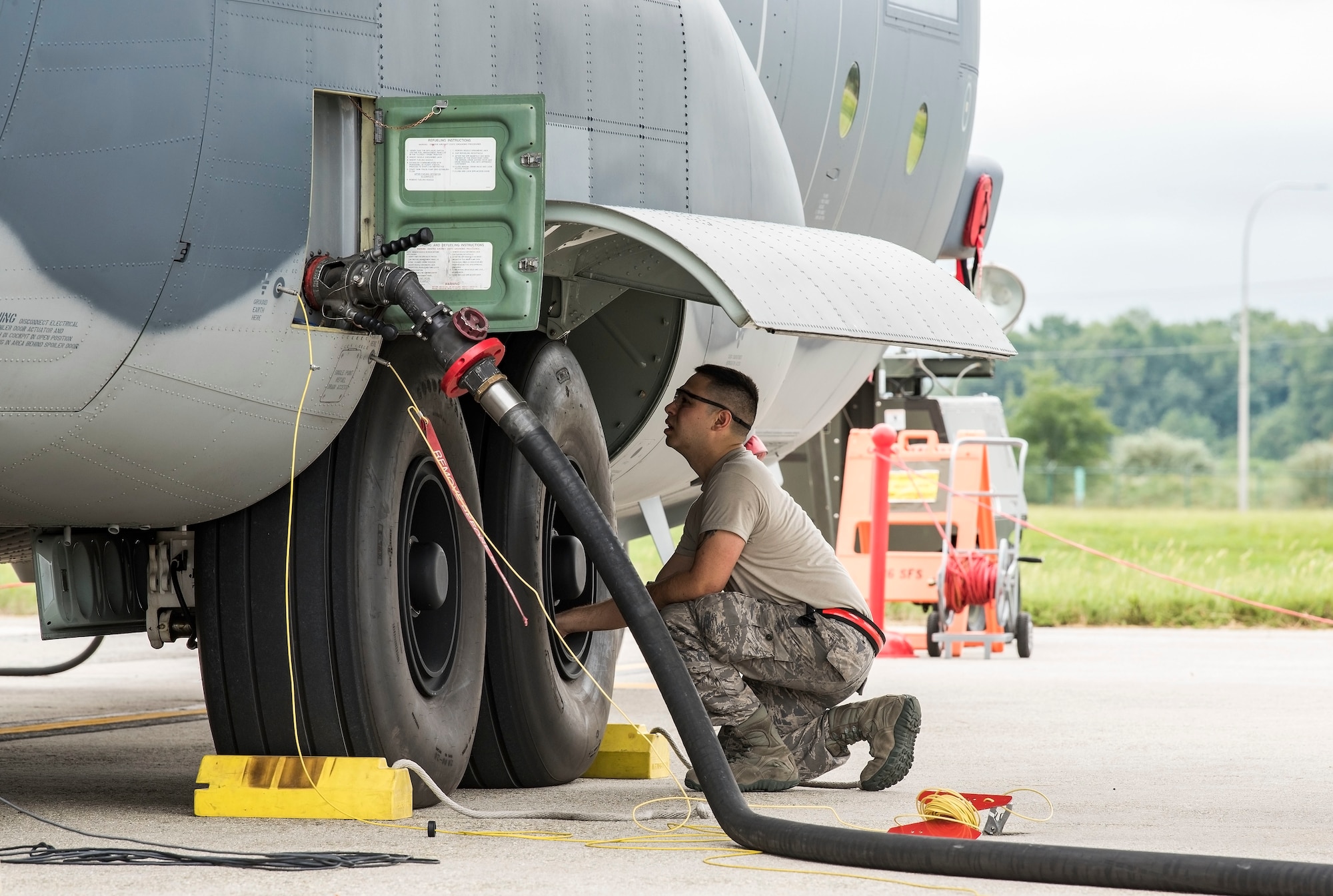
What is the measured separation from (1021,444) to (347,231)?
382 inches

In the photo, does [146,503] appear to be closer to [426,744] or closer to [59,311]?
[59,311]

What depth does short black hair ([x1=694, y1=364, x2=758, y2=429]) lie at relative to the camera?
5.93 meters

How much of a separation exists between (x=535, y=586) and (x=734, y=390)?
2.98ft

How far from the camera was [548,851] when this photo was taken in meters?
4.52

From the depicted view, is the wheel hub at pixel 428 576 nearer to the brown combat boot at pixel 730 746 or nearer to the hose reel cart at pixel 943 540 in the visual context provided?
the brown combat boot at pixel 730 746

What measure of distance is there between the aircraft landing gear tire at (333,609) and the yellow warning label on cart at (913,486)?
30.6ft

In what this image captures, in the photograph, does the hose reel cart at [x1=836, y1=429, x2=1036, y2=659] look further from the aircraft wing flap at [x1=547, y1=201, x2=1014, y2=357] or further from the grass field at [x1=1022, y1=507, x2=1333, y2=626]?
the aircraft wing flap at [x1=547, y1=201, x2=1014, y2=357]

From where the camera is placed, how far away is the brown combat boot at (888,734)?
576cm

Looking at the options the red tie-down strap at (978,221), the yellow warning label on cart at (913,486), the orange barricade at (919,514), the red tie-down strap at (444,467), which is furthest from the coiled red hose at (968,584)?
the red tie-down strap at (444,467)

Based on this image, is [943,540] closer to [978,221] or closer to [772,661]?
[978,221]

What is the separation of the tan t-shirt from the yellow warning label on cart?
8.39m

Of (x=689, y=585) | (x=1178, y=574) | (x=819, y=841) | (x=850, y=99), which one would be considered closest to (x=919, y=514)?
(x=850, y=99)

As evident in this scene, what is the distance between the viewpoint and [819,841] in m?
4.31

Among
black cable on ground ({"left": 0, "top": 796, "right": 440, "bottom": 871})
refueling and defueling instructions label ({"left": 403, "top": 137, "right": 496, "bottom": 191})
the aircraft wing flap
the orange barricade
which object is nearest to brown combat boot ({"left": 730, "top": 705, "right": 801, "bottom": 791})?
the aircraft wing flap
